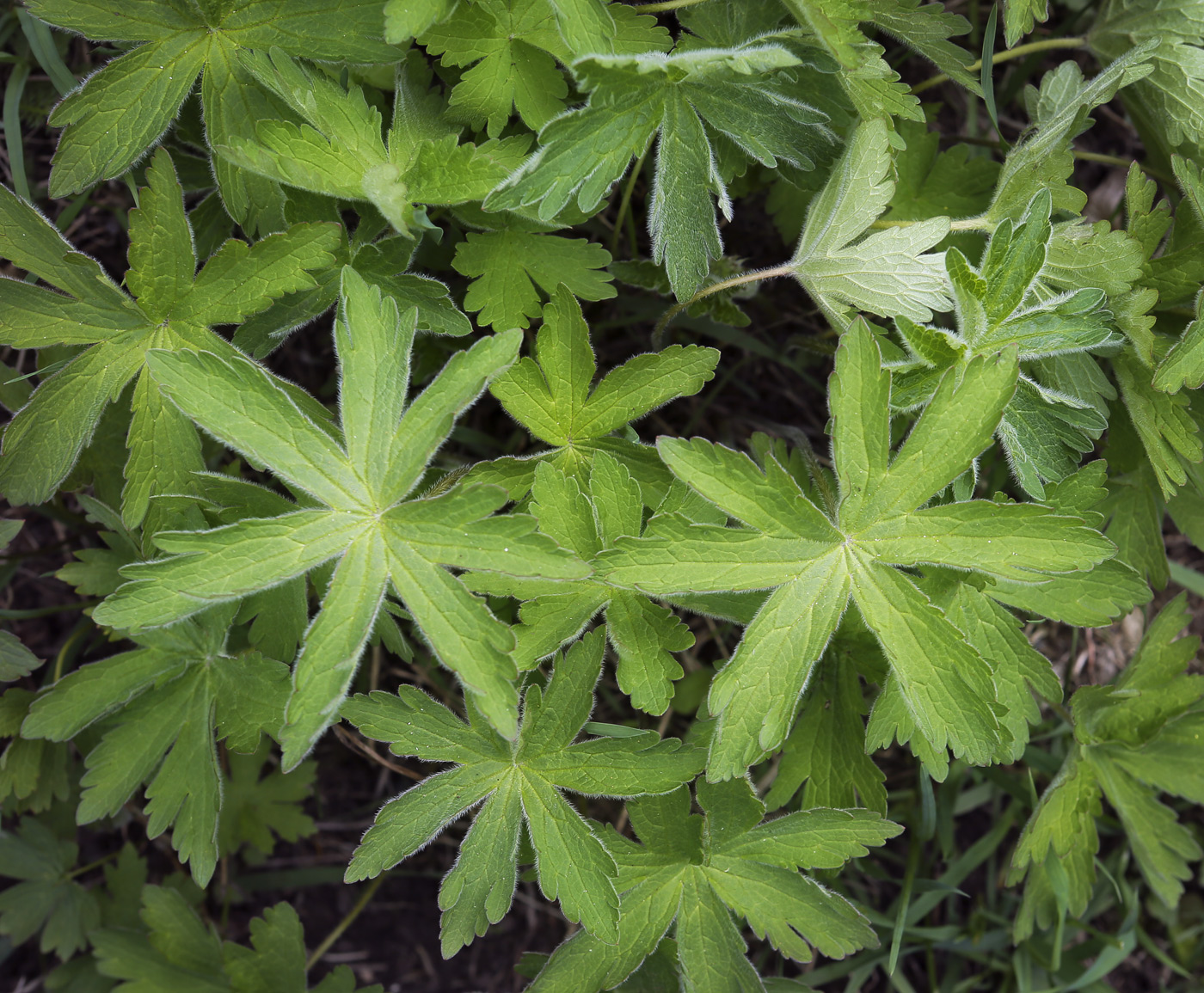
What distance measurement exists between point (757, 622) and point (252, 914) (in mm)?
2811

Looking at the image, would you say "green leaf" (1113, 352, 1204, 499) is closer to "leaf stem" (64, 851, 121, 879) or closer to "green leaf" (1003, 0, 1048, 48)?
"green leaf" (1003, 0, 1048, 48)

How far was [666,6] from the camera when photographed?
2287mm

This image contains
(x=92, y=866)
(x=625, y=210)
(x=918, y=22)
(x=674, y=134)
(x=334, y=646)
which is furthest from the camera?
(x=92, y=866)

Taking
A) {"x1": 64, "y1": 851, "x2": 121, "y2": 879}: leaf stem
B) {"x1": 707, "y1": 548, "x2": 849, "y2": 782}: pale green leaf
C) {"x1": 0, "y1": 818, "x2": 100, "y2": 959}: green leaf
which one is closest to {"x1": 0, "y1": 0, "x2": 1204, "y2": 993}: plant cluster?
{"x1": 707, "y1": 548, "x2": 849, "y2": 782}: pale green leaf

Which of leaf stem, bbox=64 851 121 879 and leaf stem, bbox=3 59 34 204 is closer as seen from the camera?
leaf stem, bbox=3 59 34 204

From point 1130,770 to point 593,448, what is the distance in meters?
2.00

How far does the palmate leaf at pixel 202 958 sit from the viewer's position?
280 centimetres

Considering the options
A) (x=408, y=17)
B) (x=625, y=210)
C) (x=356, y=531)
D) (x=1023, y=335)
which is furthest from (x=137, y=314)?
(x=1023, y=335)

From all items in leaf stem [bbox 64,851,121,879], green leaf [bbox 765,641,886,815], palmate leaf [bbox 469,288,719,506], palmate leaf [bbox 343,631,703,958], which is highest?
palmate leaf [bbox 469,288,719,506]

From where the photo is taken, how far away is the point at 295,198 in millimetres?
2254

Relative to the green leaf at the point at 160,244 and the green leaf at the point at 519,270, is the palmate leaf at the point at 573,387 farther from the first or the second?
the green leaf at the point at 160,244

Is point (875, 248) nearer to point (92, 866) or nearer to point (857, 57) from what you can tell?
point (857, 57)

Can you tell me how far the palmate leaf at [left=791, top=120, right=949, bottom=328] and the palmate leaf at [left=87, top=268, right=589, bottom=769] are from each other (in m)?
0.93

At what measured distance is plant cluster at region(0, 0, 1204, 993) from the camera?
185 cm
